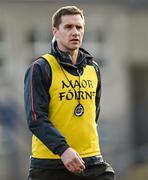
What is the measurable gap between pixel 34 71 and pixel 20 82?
2675 cm

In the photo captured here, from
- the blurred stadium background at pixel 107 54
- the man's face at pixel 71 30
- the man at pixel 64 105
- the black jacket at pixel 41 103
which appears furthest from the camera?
the blurred stadium background at pixel 107 54

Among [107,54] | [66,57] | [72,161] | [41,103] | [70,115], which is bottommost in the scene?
[107,54]

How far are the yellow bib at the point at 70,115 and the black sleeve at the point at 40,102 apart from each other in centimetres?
A: 6

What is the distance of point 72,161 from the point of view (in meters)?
6.43

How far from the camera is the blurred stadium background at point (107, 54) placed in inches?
1305

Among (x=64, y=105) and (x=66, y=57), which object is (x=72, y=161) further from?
(x=66, y=57)

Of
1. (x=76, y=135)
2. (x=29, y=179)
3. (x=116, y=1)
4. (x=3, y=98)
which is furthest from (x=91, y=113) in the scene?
(x=116, y=1)

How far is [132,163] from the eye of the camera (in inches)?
1131

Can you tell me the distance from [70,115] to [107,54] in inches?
1107

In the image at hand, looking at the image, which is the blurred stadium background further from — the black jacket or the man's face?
the black jacket

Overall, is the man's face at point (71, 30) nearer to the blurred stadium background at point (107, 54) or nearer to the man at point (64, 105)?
the man at point (64, 105)

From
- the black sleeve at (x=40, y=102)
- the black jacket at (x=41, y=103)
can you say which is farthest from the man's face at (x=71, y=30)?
the black sleeve at (x=40, y=102)

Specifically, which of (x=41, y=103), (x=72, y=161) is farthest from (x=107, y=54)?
(x=72, y=161)

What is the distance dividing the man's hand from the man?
0.58 feet
